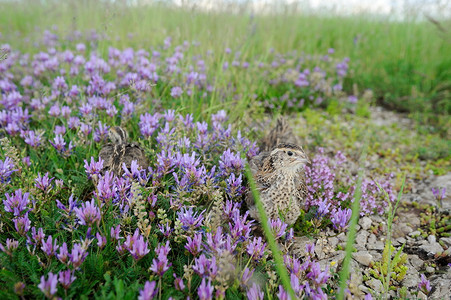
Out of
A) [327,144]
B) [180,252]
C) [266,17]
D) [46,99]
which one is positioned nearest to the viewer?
[180,252]

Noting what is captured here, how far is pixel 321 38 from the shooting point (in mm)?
9211

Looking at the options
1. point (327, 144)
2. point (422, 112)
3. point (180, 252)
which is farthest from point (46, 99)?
point (422, 112)

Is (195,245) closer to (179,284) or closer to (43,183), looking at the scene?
(179,284)

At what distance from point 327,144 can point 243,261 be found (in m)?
3.10

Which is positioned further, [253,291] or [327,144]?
[327,144]

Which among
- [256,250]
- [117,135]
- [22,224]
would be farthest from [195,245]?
[117,135]

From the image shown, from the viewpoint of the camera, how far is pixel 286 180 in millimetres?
2883

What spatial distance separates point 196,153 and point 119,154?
80 cm

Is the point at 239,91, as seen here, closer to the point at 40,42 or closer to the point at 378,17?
the point at 40,42

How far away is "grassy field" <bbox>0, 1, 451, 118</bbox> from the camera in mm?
6461

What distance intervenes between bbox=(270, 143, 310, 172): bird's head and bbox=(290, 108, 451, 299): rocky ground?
2.11 ft

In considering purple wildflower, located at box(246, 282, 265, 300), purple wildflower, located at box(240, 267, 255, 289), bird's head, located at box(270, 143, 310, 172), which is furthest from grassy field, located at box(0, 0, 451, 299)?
bird's head, located at box(270, 143, 310, 172)

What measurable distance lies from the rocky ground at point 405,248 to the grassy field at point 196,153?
→ 5cm

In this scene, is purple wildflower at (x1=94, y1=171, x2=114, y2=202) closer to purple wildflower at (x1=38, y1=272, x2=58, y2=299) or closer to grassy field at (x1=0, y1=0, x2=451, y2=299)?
grassy field at (x1=0, y1=0, x2=451, y2=299)
